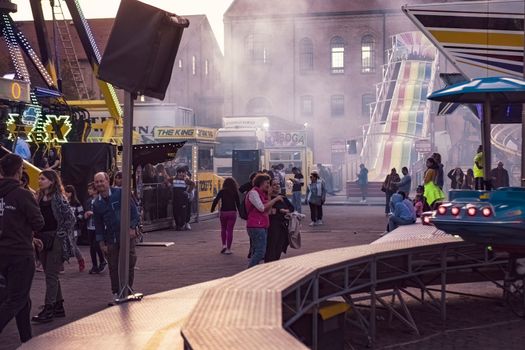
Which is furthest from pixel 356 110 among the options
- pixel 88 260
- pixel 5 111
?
pixel 88 260

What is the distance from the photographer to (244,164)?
37125mm

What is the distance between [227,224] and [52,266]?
808 centimetres

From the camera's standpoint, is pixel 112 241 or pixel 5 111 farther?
pixel 5 111

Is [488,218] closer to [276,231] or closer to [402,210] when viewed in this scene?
[276,231]

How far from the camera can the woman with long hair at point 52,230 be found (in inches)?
387

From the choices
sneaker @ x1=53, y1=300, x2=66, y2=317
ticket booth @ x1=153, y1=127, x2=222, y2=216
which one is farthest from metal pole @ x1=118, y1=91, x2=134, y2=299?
ticket booth @ x1=153, y1=127, x2=222, y2=216

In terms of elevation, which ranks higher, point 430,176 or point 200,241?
point 430,176

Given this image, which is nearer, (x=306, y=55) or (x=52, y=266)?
(x=52, y=266)

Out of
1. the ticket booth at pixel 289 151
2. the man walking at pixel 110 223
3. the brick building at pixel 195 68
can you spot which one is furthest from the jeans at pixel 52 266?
the brick building at pixel 195 68

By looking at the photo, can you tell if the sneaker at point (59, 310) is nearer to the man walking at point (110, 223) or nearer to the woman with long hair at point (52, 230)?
the woman with long hair at point (52, 230)

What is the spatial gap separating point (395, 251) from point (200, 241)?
11690mm

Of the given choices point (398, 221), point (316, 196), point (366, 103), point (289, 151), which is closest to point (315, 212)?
point (316, 196)

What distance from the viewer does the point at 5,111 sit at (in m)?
22.5

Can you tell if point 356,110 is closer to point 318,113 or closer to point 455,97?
point 318,113
